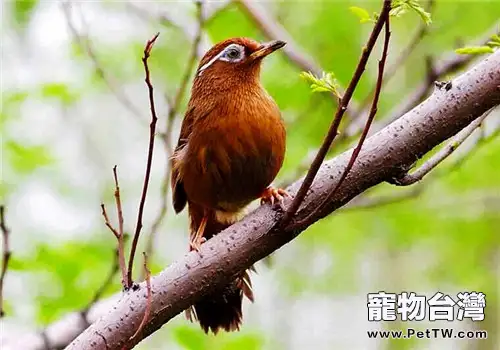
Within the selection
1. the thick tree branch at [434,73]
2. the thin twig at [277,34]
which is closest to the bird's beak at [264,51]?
the thick tree branch at [434,73]

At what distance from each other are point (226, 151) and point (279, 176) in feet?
7.69

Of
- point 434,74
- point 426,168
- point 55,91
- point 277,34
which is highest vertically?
point 277,34

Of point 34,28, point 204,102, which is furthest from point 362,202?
point 34,28

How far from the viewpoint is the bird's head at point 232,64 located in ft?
11.6

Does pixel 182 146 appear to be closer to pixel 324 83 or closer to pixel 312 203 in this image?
pixel 312 203

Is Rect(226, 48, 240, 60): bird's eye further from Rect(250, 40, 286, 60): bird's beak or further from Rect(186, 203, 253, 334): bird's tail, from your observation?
Rect(186, 203, 253, 334): bird's tail

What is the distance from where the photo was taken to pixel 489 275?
A: 6.73 m

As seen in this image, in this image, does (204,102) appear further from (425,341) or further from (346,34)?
(425,341)

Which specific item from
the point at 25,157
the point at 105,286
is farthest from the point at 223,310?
the point at 25,157

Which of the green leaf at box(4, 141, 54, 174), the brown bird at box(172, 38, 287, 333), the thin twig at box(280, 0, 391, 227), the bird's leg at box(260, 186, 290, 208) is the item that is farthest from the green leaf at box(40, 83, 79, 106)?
the thin twig at box(280, 0, 391, 227)

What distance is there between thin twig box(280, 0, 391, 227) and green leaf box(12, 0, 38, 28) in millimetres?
4135

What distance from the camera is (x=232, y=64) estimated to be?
3559 millimetres

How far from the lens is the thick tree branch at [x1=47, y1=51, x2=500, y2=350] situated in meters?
2.32

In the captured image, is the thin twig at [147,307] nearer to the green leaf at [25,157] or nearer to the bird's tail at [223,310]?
the bird's tail at [223,310]
